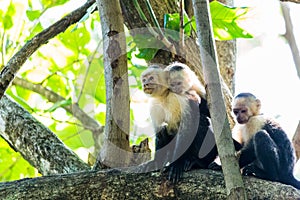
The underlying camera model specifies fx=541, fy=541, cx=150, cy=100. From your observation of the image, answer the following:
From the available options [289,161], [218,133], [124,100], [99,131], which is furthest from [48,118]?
[218,133]

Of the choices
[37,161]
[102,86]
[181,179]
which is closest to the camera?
[181,179]

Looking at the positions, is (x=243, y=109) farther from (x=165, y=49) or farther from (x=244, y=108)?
(x=165, y=49)

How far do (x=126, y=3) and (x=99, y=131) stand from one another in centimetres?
141

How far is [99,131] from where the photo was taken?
5.09m

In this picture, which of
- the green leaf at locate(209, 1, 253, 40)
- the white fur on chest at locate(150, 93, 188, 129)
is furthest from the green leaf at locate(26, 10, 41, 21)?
the green leaf at locate(209, 1, 253, 40)

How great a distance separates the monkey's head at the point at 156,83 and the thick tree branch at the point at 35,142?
29.1 inches

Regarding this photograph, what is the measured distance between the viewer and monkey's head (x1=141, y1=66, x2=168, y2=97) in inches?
157

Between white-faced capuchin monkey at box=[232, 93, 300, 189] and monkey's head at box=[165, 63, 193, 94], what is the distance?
1.28ft

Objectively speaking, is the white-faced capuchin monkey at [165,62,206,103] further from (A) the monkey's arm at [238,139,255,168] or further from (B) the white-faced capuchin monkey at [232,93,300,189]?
(A) the monkey's arm at [238,139,255,168]

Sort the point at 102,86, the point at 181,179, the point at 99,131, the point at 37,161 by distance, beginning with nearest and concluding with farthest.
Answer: the point at 181,179 < the point at 37,161 < the point at 99,131 < the point at 102,86

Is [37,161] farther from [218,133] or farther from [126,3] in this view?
[218,133]

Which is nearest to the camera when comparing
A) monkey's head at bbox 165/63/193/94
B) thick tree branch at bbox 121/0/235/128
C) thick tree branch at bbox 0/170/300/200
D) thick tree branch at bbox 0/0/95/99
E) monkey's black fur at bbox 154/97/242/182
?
thick tree branch at bbox 0/170/300/200

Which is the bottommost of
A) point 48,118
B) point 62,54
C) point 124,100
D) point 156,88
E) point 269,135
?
point 269,135

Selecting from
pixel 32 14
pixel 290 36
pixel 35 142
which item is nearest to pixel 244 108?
pixel 35 142
